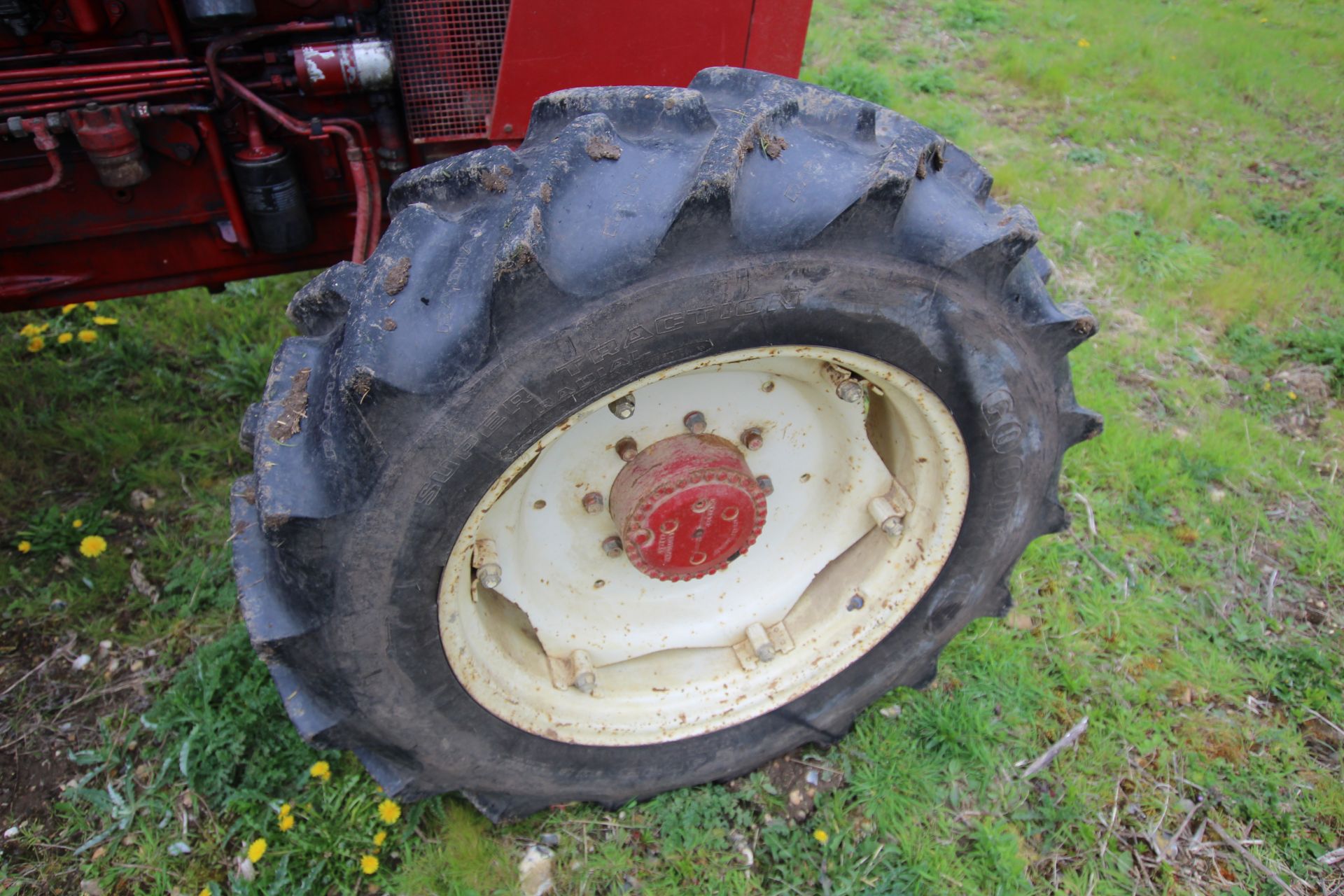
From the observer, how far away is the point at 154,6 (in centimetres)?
160

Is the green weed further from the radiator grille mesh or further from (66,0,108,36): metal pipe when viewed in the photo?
(66,0,108,36): metal pipe

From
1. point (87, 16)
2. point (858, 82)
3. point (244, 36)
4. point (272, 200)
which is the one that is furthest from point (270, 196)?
point (858, 82)

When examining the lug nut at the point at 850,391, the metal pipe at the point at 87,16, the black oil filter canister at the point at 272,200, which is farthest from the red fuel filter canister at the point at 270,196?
the lug nut at the point at 850,391

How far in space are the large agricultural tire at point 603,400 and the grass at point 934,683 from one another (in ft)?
1.24

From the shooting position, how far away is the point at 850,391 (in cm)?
164

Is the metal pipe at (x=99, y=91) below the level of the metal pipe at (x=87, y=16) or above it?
below

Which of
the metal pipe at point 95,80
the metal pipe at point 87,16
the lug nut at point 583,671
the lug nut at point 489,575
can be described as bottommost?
the lug nut at point 583,671

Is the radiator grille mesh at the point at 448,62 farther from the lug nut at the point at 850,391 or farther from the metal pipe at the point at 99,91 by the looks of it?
the lug nut at the point at 850,391

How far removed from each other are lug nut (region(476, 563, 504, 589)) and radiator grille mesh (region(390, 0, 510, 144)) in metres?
0.88

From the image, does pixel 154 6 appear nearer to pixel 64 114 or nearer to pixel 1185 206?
pixel 64 114

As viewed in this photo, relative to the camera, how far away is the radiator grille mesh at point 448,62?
5.40 ft

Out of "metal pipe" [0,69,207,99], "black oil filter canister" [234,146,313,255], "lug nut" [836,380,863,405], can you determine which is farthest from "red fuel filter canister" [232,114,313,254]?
"lug nut" [836,380,863,405]

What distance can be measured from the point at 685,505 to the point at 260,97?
1164 mm

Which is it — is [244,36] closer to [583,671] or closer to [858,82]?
[583,671]
